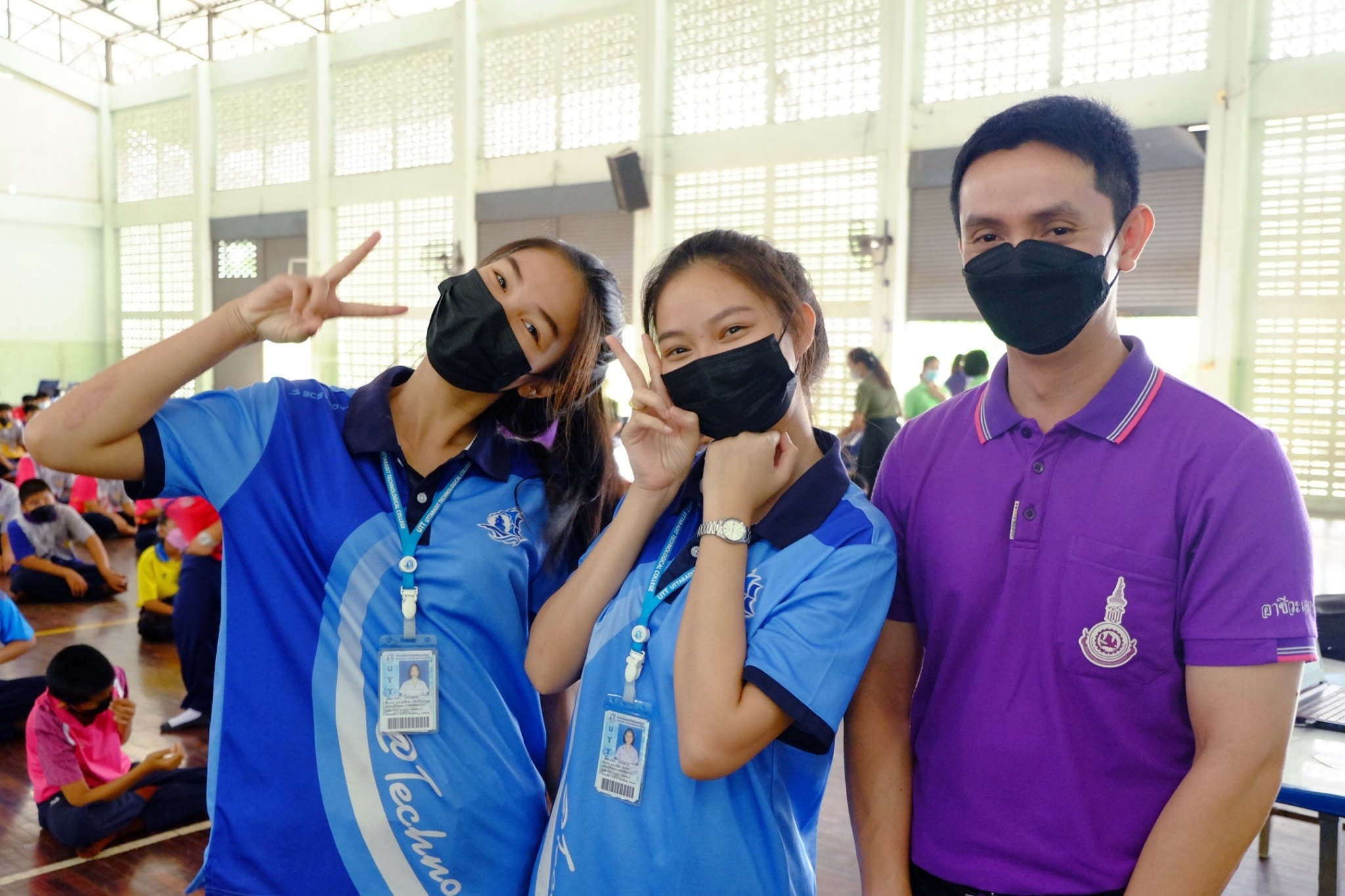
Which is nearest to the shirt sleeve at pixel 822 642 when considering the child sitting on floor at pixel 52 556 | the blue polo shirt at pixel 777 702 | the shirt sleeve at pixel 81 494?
the blue polo shirt at pixel 777 702

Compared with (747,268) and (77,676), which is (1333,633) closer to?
(747,268)

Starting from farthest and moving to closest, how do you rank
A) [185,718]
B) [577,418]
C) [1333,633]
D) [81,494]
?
[81,494], [185,718], [1333,633], [577,418]

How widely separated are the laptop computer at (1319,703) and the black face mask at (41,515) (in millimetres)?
9101

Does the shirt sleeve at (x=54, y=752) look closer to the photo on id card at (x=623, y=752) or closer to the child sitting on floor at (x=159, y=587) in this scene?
the child sitting on floor at (x=159, y=587)

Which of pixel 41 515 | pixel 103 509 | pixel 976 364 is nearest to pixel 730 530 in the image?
pixel 976 364

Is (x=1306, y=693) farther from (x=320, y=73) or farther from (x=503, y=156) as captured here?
(x=320, y=73)

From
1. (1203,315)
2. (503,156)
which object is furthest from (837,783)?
(503,156)

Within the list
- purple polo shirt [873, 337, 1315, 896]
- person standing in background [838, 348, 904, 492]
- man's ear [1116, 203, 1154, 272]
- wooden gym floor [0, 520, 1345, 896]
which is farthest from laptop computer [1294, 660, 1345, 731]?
person standing in background [838, 348, 904, 492]

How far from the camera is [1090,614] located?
51.1 inches

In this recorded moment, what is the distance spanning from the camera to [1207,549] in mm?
1234

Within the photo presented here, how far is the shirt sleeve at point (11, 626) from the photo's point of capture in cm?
541

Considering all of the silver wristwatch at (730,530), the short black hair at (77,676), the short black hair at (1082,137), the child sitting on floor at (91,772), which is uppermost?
the short black hair at (1082,137)

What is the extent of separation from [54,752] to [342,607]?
328 centimetres

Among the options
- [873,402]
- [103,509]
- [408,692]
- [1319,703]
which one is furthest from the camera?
[103,509]
